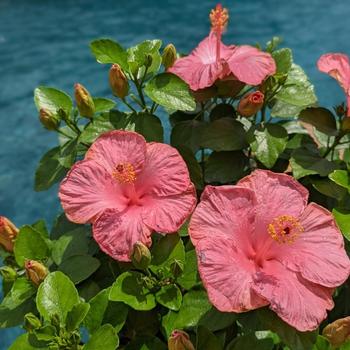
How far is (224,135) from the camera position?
54.2 inches

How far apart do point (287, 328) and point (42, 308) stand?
46cm

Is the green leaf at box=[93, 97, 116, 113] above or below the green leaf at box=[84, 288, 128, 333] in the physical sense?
above

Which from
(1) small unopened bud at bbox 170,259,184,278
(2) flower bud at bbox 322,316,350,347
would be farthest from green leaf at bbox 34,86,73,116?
(2) flower bud at bbox 322,316,350,347

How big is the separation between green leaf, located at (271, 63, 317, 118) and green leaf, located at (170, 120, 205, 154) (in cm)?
21

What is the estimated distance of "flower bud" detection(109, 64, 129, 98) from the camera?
128 centimetres

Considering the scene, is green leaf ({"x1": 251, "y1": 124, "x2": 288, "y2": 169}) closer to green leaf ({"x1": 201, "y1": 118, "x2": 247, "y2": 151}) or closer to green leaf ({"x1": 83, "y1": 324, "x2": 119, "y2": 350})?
green leaf ({"x1": 201, "y1": 118, "x2": 247, "y2": 151})

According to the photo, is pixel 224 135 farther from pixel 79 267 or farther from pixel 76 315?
pixel 76 315

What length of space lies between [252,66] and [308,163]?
27cm

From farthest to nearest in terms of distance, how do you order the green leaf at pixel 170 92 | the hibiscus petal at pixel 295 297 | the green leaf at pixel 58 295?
the green leaf at pixel 170 92 → the green leaf at pixel 58 295 → the hibiscus petal at pixel 295 297

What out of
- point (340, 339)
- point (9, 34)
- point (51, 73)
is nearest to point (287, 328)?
point (340, 339)

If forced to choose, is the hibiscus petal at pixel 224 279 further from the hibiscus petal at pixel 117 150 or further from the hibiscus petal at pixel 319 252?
the hibiscus petal at pixel 117 150

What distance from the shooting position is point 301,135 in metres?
1.48

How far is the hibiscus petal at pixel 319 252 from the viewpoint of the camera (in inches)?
39.7

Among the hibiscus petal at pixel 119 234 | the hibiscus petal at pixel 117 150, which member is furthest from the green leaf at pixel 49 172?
the hibiscus petal at pixel 119 234
